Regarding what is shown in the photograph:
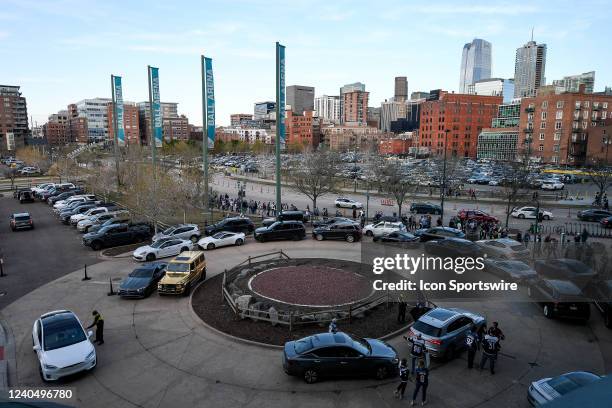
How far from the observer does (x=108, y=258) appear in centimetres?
2503

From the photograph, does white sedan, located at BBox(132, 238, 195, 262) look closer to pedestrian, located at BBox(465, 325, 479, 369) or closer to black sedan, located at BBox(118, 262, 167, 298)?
black sedan, located at BBox(118, 262, 167, 298)

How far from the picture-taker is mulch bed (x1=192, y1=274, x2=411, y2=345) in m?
14.4

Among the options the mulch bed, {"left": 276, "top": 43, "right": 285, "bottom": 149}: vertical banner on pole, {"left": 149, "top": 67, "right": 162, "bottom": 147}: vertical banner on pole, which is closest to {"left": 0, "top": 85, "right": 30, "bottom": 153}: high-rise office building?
{"left": 149, "top": 67, "right": 162, "bottom": 147}: vertical banner on pole

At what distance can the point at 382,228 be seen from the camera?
30.0m

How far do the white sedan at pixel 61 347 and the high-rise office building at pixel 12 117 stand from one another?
480 ft

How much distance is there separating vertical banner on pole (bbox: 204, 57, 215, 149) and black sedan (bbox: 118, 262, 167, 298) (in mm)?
18143

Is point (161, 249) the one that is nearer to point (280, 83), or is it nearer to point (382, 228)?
point (280, 83)

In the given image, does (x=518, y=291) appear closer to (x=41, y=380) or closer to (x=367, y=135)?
(x=41, y=380)

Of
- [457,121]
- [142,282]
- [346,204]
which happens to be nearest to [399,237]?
[142,282]

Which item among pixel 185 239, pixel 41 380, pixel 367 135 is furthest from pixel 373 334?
pixel 367 135

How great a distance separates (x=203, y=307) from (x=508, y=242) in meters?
17.1

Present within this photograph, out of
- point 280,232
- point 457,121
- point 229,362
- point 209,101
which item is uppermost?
point 457,121

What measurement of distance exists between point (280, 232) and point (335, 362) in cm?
1799

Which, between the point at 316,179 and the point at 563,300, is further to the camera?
the point at 316,179
